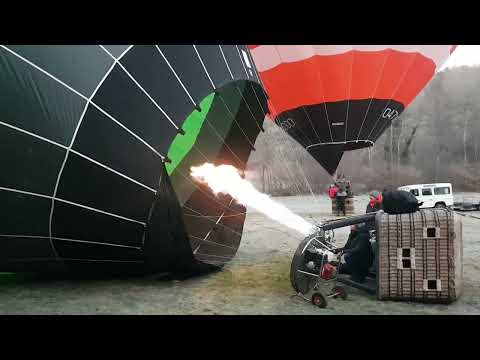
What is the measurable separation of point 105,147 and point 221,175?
94.5 inches

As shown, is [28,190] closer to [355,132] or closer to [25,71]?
[25,71]

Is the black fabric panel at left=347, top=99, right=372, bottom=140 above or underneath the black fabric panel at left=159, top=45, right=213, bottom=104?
above

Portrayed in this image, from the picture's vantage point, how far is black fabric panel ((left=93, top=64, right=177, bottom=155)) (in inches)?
124

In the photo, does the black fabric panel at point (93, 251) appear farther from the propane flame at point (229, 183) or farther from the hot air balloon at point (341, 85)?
the hot air balloon at point (341, 85)

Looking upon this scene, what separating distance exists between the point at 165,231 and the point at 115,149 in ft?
2.78

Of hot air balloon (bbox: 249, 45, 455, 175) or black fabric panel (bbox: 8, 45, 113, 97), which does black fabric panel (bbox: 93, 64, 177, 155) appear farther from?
hot air balloon (bbox: 249, 45, 455, 175)

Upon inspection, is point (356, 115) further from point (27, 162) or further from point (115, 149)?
point (27, 162)

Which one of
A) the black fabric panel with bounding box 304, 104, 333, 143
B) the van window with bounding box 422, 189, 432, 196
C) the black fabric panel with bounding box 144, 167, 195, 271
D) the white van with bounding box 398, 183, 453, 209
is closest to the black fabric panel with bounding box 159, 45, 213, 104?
the black fabric panel with bounding box 144, 167, 195, 271

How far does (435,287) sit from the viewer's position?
3.05 metres

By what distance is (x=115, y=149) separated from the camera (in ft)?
10.6

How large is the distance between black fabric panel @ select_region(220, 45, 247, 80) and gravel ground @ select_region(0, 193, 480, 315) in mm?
2124

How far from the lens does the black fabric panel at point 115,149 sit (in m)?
3.11

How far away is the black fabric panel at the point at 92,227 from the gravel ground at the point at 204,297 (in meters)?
0.51

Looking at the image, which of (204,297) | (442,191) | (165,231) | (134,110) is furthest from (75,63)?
(442,191)
